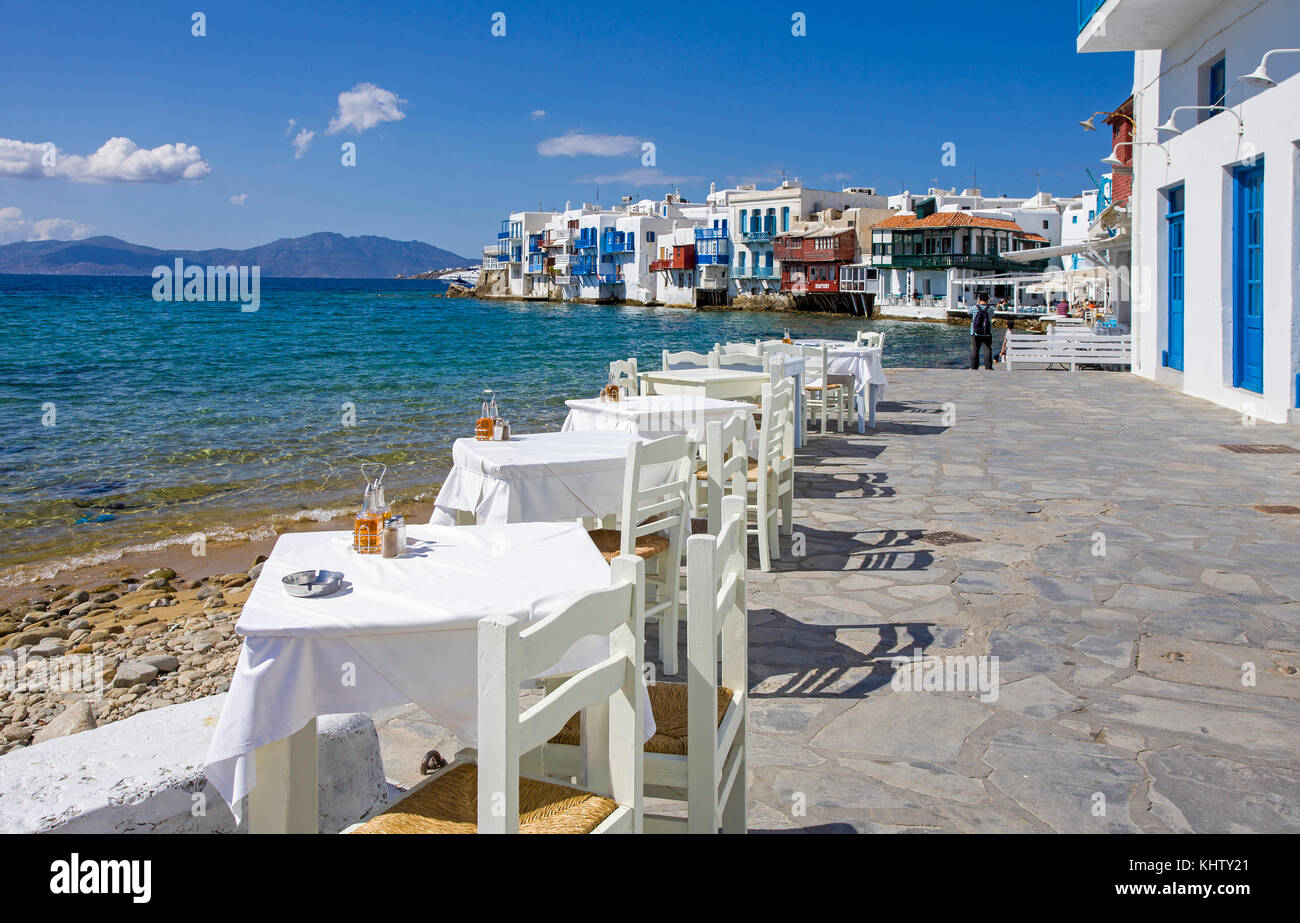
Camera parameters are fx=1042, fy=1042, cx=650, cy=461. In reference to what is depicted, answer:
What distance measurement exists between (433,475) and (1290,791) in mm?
9770

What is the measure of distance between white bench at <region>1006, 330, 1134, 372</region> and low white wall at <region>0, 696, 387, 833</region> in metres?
19.5

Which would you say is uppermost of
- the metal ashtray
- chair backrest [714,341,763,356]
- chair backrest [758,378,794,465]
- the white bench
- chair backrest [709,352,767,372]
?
the white bench

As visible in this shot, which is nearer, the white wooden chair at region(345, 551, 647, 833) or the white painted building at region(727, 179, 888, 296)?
the white wooden chair at region(345, 551, 647, 833)

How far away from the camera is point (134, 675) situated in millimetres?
5406

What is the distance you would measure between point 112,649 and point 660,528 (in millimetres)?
3652

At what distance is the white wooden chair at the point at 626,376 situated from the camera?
9000mm

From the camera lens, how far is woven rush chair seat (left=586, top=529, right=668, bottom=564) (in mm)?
4666

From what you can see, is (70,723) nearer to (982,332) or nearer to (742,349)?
(742,349)

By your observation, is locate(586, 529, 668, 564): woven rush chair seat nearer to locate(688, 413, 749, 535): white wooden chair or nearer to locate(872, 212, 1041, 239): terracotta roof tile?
locate(688, 413, 749, 535): white wooden chair

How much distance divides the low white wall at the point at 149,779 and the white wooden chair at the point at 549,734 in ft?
1.84

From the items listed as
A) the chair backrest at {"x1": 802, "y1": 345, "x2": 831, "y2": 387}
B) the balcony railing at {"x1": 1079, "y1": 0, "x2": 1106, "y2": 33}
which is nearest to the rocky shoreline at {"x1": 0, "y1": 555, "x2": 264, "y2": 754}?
the chair backrest at {"x1": 802, "y1": 345, "x2": 831, "y2": 387}

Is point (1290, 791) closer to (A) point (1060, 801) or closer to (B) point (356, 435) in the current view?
(A) point (1060, 801)

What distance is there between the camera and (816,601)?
5.43m

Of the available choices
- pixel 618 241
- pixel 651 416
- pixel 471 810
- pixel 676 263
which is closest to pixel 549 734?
pixel 471 810
